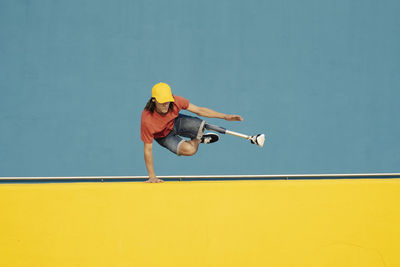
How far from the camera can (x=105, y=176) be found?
3.10 m

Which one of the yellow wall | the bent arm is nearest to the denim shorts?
the bent arm

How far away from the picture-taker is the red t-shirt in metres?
2.05

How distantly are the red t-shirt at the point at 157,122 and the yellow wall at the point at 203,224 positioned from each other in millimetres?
639

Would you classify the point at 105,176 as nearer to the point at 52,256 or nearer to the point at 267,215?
the point at 52,256

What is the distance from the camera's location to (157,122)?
2.12 meters

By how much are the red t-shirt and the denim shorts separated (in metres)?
0.04

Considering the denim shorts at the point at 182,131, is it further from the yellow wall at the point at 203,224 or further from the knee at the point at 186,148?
the yellow wall at the point at 203,224

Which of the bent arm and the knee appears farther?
the knee

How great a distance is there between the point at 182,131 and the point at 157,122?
24 cm

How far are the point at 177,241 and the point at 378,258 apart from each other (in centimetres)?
90

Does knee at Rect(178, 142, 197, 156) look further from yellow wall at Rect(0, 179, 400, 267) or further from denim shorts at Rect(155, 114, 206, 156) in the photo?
yellow wall at Rect(0, 179, 400, 267)

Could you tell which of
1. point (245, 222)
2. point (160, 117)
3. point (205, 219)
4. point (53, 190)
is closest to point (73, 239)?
point (53, 190)

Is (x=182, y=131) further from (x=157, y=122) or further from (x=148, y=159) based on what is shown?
(x=148, y=159)

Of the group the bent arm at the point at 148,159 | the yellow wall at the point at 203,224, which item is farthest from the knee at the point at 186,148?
the yellow wall at the point at 203,224
